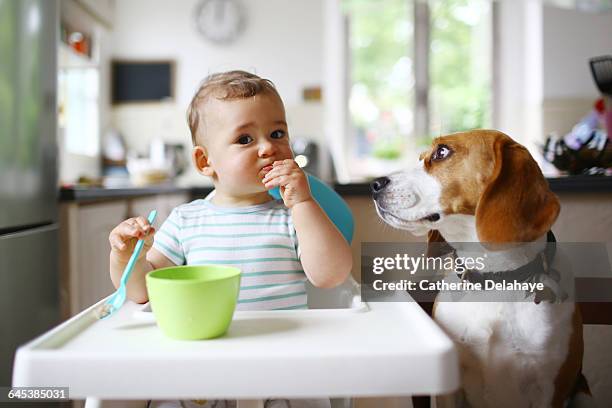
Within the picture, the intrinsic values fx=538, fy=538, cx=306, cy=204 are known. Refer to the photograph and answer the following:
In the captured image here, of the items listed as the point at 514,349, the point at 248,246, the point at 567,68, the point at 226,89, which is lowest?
the point at 514,349

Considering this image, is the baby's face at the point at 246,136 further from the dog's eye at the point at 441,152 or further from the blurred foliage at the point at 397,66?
the blurred foliage at the point at 397,66

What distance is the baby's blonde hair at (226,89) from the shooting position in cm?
76

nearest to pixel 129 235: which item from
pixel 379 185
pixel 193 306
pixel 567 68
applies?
pixel 193 306

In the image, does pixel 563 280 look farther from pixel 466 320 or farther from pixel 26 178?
pixel 26 178

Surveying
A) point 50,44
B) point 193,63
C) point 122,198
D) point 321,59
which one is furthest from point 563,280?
point 193,63

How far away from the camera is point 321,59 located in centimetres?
321

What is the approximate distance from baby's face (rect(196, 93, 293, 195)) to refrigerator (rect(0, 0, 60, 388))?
1.85ft

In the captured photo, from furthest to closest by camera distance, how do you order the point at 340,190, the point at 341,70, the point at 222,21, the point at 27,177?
the point at 341,70
the point at 222,21
the point at 27,177
the point at 340,190

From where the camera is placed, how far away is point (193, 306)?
52 centimetres

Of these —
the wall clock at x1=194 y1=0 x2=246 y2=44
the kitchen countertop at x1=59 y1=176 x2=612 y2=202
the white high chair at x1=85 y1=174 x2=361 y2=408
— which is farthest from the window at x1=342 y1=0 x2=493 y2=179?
the white high chair at x1=85 y1=174 x2=361 y2=408

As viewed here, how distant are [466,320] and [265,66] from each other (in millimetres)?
2752

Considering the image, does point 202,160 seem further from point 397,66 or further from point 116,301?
point 397,66

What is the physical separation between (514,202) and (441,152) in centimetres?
11

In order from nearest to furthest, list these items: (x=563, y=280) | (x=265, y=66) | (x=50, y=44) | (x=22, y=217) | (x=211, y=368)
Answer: (x=211, y=368), (x=563, y=280), (x=22, y=217), (x=50, y=44), (x=265, y=66)
